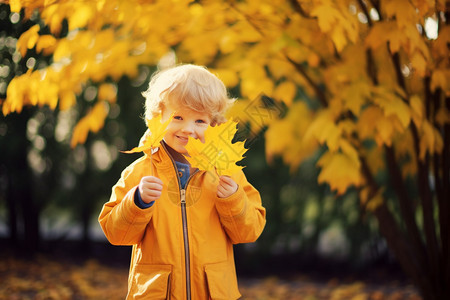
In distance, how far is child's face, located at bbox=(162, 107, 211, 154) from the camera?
151cm

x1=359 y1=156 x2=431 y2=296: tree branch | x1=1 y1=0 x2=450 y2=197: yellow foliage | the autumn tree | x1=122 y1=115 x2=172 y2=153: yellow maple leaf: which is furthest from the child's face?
x1=359 y1=156 x2=431 y2=296: tree branch

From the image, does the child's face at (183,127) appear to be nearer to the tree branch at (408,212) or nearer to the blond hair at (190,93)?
the blond hair at (190,93)

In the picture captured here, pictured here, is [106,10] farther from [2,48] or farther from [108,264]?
[108,264]

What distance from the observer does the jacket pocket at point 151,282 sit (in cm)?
146

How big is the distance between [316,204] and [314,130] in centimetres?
297

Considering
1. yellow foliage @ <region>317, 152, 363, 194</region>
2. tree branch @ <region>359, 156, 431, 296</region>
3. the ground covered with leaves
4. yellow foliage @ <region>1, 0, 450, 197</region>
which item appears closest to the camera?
yellow foliage @ <region>1, 0, 450, 197</region>

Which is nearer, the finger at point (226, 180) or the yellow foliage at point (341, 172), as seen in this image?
the finger at point (226, 180)

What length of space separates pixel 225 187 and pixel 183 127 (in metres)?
0.25

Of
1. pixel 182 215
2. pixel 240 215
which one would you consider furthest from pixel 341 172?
A: pixel 182 215

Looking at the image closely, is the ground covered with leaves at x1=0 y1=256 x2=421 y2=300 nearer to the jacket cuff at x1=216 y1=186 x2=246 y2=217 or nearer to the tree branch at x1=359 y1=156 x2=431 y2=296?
the tree branch at x1=359 y1=156 x2=431 y2=296

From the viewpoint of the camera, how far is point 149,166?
1602 millimetres

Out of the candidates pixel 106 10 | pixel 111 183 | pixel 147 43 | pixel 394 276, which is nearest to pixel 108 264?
pixel 111 183

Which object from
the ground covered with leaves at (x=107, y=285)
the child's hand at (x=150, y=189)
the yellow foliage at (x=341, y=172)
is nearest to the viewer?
the child's hand at (x=150, y=189)

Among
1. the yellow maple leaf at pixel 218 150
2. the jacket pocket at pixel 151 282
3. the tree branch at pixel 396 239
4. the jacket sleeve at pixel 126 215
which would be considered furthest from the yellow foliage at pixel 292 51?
the jacket pocket at pixel 151 282
